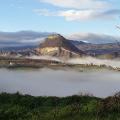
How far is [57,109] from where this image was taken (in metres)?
29.8

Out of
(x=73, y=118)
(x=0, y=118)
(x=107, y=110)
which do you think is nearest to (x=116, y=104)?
(x=107, y=110)

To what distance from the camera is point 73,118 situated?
2688 centimetres

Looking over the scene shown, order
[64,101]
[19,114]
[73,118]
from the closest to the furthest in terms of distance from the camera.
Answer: [73,118] → [19,114] → [64,101]

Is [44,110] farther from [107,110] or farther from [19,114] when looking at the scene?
[107,110]

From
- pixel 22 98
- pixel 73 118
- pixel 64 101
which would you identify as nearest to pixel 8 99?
pixel 22 98

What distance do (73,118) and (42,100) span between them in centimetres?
821

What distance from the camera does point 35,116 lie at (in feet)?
91.3

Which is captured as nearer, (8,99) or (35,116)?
(35,116)

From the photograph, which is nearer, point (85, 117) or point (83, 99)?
point (85, 117)

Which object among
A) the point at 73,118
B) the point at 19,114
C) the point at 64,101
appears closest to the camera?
the point at 73,118

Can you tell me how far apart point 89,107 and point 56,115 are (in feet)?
8.84

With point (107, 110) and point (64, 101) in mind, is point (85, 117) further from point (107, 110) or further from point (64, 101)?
point (64, 101)

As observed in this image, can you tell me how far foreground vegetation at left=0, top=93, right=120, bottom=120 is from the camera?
27031 mm

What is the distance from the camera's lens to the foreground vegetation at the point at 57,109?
2703 centimetres
